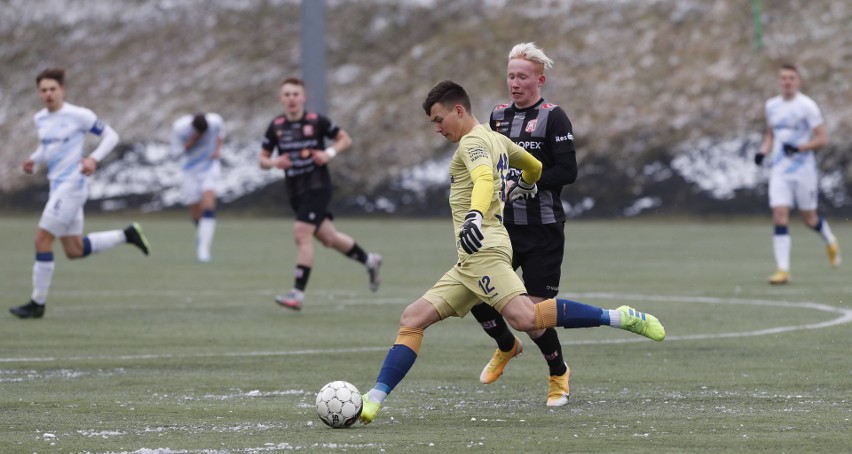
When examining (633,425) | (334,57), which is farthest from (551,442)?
(334,57)

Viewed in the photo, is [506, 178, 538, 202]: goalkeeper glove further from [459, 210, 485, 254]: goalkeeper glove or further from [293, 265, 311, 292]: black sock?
[293, 265, 311, 292]: black sock

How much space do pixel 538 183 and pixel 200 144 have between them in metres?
16.7

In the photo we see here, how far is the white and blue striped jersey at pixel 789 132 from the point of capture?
17906mm

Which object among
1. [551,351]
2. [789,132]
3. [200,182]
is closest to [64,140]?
[551,351]

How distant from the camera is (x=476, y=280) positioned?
26.1 feet

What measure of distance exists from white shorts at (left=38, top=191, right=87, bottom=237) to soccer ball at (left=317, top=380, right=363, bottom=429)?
7.26 meters

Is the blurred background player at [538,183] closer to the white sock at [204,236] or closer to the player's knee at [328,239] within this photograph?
the player's knee at [328,239]

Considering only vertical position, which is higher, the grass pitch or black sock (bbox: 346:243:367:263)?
black sock (bbox: 346:243:367:263)

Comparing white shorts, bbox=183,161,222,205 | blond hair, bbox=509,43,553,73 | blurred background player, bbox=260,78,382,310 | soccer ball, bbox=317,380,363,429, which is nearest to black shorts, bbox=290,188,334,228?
blurred background player, bbox=260,78,382,310

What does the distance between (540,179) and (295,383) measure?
199 centimetres

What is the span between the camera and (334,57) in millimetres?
44219

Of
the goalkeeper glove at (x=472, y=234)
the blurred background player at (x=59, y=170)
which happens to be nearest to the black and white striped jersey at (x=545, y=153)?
the goalkeeper glove at (x=472, y=234)

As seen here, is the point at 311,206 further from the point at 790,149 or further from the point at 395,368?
the point at 395,368

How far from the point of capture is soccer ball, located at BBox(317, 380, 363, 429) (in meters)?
7.46
